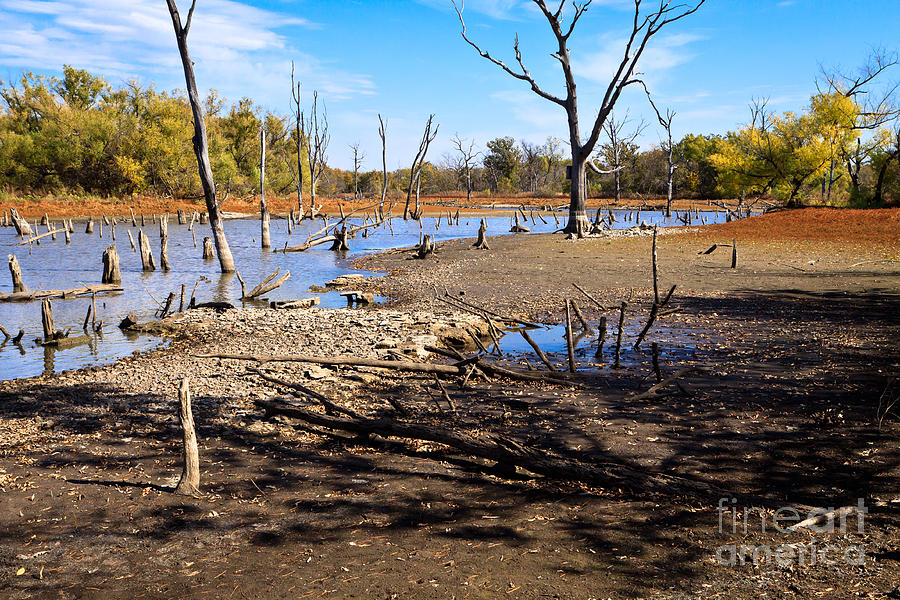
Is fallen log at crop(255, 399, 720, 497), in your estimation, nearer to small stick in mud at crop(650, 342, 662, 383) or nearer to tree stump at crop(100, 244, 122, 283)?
small stick in mud at crop(650, 342, 662, 383)

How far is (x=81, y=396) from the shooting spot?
789 centimetres

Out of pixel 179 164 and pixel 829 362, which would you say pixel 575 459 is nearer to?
pixel 829 362

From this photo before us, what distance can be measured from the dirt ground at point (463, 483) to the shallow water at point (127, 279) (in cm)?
196

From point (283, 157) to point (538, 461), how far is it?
79.4 meters

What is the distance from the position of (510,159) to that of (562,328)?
82.9 m

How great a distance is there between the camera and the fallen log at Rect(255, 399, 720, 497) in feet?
16.3

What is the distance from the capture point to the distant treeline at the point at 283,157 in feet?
146

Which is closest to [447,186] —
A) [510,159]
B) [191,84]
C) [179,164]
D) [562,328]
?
[510,159]

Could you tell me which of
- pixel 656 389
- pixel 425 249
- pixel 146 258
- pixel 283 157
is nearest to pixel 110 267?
pixel 146 258

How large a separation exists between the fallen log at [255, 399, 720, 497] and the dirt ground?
0.09 meters

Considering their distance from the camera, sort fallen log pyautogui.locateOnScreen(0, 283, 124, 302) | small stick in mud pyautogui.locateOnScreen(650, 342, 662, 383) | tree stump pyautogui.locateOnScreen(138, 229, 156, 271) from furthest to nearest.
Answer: tree stump pyautogui.locateOnScreen(138, 229, 156, 271), fallen log pyautogui.locateOnScreen(0, 283, 124, 302), small stick in mud pyautogui.locateOnScreen(650, 342, 662, 383)

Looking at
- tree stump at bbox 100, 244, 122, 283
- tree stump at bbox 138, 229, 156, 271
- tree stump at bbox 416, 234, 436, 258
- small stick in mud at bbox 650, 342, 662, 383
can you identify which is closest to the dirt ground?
small stick in mud at bbox 650, 342, 662, 383

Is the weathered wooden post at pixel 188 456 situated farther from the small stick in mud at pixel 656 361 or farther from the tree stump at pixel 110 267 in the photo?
the tree stump at pixel 110 267

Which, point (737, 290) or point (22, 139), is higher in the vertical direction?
point (22, 139)
